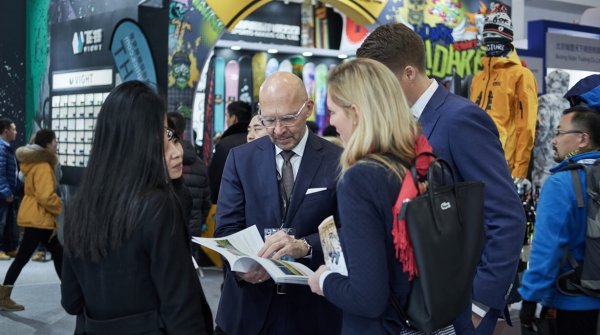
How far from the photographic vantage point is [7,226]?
9.06 meters

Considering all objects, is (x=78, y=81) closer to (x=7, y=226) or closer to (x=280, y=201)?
(x=7, y=226)

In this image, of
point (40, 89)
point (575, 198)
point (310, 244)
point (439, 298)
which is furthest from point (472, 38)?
point (439, 298)

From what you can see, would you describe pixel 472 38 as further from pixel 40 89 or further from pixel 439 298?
pixel 439 298

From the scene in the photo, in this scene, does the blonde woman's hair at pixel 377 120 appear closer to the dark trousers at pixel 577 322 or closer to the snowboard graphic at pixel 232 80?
the dark trousers at pixel 577 322

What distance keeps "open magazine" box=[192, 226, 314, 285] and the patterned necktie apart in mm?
282

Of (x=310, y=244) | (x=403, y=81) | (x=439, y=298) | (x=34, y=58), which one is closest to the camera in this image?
(x=439, y=298)

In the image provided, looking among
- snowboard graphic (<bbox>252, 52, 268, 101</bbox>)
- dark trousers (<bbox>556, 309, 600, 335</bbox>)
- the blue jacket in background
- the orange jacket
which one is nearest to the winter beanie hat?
the blue jacket in background

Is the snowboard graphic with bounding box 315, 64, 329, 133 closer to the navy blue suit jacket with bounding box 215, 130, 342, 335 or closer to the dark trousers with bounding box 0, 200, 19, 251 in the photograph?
the dark trousers with bounding box 0, 200, 19, 251

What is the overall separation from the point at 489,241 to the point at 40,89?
336 inches

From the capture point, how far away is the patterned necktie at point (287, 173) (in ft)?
8.81

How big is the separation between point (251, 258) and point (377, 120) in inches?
26.1

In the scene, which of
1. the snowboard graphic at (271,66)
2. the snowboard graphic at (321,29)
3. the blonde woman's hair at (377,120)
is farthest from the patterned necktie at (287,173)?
the snowboard graphic at (321,29)

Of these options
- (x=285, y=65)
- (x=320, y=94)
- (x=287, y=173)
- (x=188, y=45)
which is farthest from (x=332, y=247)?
(x=320, y=94)

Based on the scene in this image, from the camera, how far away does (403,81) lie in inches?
88.2
